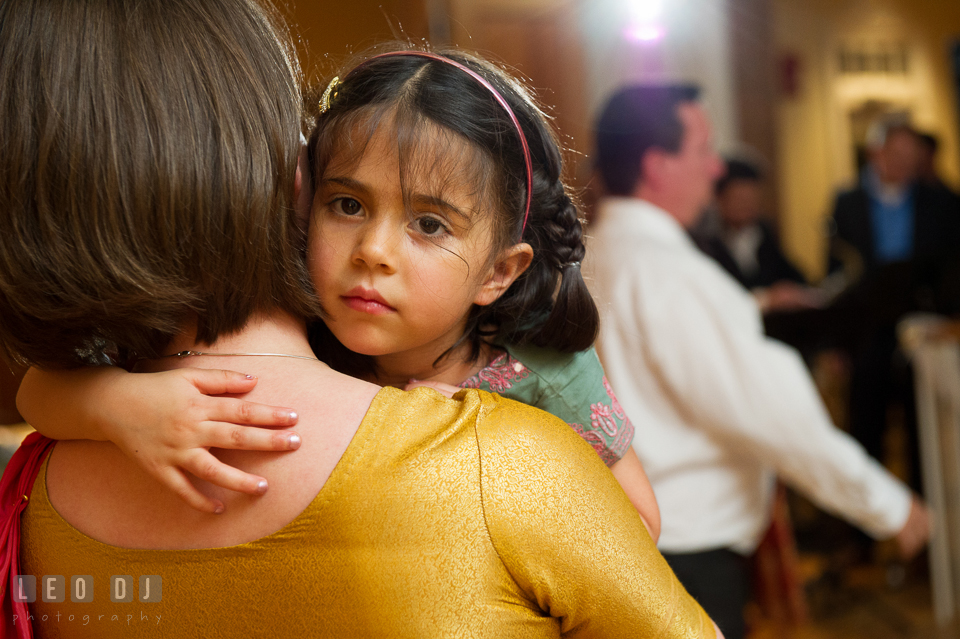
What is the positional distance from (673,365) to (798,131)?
4.18 meters

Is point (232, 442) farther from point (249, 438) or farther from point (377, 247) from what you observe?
point (377, 247)

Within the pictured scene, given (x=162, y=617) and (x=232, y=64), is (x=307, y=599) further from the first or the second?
(x=232, y=64)

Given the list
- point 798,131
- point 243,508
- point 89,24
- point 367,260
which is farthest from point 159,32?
point 798,131

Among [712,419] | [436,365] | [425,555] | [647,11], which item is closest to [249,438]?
[425,555]

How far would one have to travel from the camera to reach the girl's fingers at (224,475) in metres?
0.70

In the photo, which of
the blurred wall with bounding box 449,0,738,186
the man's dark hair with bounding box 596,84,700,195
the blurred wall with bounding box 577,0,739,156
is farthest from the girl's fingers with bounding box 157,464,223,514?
the blurred wall with bounding box 577,0,739,156

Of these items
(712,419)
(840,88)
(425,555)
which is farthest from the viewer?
(840,88)

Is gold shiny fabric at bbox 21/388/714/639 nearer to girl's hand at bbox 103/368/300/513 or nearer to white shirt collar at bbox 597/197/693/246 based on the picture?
girl's hand at bbox 103/368/300/513

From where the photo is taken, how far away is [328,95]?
1017mm

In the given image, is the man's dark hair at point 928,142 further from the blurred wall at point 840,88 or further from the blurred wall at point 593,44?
the blurred wall at point 593,44

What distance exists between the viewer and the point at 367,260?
91cm

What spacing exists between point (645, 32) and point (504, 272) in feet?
15.4

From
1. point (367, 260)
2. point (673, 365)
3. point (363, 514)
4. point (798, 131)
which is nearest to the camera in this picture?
point (363, 514)

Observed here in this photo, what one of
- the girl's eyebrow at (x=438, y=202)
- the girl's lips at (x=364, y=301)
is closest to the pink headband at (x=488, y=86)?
the girl's eyebrow at (x=438, y=202)
